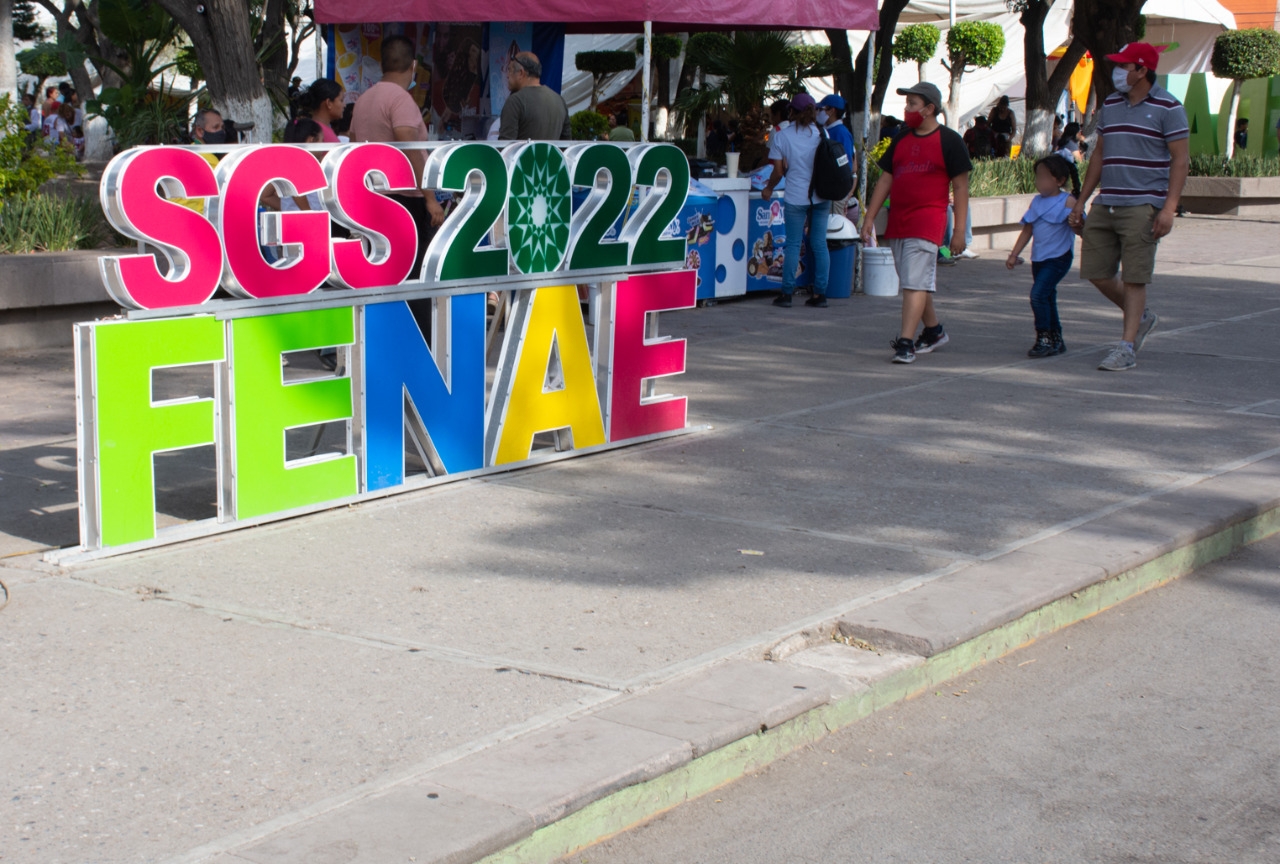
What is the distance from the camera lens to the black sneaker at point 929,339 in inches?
394

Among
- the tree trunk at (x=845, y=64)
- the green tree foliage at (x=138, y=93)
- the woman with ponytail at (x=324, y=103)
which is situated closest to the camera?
the woman with ponytail at (x=324, y=103)

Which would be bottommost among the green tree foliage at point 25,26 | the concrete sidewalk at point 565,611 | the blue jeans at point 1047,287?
the concrete sidewalk at point 565,611

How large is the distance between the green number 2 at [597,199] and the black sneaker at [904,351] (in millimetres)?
3159

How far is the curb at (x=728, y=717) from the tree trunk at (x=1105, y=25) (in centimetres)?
1717

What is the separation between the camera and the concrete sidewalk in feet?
11.0

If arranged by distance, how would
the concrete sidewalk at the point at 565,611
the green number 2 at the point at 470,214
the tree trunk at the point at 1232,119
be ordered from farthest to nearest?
1. the tree trunk at the point at 1232,119
2. the green number 2 at the point at 470,214
3. the concrete sidewalk at the point at 565,611

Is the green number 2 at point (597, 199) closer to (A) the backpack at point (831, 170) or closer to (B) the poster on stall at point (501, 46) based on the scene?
(A) the backpack at point (831, 170)

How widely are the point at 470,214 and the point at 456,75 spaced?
9.28m

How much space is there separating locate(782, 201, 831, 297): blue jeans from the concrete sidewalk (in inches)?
161

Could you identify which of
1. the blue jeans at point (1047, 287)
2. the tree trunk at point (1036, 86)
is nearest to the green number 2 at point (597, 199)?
the blue jeans at point (1047, 287)

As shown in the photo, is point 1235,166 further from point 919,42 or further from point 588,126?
point 588,126

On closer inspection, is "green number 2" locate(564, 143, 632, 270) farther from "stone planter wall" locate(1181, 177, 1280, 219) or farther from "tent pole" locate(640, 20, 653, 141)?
"stone planter wall" locate(1181, 177, 1280, 219)

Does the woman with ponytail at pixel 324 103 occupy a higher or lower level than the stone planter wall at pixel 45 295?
higher

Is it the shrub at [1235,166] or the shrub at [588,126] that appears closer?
the shrub at [588,126]
